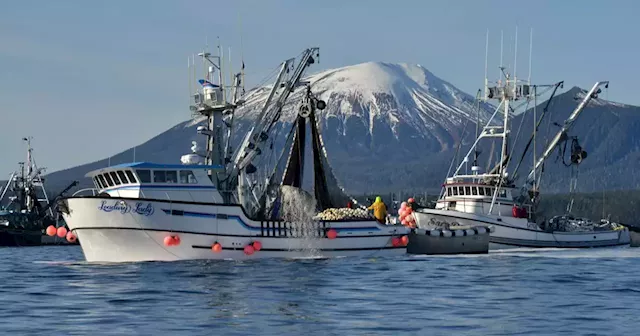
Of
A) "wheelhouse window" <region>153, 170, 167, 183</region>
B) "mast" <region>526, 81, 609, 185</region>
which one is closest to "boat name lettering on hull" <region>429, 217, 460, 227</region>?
"mast" <region>526, 81, 609, 185</region>

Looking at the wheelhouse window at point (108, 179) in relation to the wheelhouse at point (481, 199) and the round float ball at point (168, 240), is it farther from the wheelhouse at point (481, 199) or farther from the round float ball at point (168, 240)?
the wheelhouse at point (481, 199)

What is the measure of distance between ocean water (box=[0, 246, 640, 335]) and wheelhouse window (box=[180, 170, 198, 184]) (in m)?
3.74

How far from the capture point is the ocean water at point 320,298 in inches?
1030

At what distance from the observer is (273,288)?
1366 inches

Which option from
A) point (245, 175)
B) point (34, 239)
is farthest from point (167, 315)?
point (34, 239)

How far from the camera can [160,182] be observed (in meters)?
46.4

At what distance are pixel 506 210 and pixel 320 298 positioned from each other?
118ft

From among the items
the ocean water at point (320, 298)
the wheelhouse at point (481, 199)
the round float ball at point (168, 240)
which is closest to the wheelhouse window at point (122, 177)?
the round float ball at point (168, 240)

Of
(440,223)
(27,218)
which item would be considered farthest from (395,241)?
(27,218)

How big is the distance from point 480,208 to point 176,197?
2412 cm

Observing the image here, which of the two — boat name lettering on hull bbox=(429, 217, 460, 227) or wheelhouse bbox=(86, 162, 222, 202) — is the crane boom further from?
boat name lettering on hull bbox=(429, 217, 460, 227)

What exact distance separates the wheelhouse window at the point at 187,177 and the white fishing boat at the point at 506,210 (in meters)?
18.7

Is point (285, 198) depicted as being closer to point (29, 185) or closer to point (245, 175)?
point (245, 175)

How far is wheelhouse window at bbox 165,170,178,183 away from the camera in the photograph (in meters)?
46.5
